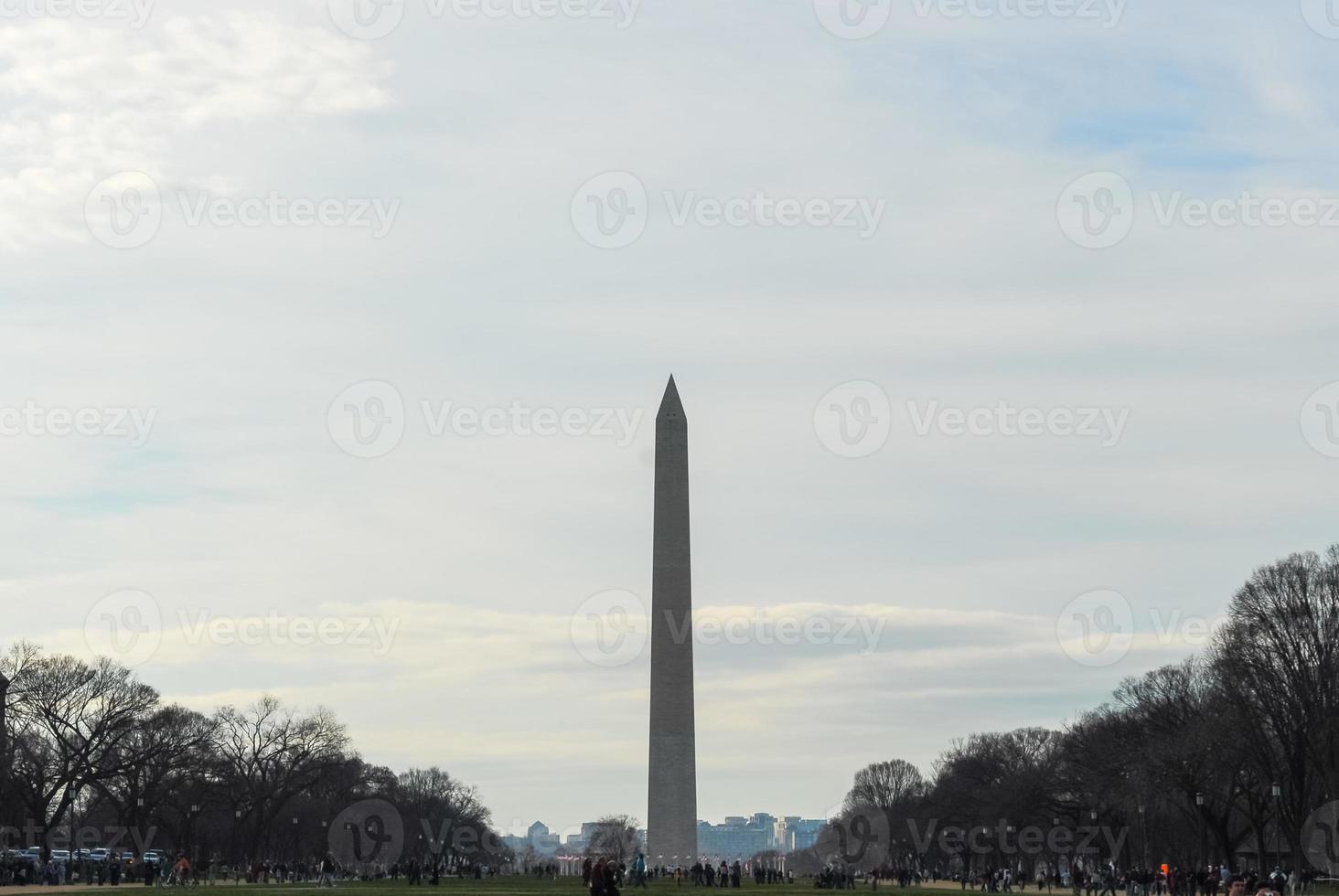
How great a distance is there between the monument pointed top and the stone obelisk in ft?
0.14

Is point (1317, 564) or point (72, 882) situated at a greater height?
point (1317, 564)

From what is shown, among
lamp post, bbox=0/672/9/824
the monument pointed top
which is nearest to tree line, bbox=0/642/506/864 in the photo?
lamp post, bbox=0/672/9/824

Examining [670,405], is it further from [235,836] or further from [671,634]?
[235,836]

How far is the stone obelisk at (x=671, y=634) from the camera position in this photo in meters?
77.4

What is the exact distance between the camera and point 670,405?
7838cm

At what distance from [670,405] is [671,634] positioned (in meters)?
10.3

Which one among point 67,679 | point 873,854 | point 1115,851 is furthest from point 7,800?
point 873,854

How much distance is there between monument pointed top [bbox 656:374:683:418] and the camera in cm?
7812

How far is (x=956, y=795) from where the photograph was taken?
419 ft

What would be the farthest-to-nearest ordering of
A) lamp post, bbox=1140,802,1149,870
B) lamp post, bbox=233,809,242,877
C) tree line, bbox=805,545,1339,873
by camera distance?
lamp post, bbox=233,809,242,877 → lamp post, bbox=1140,802,1149,870 → tree line, bbox=805,545,1339,873

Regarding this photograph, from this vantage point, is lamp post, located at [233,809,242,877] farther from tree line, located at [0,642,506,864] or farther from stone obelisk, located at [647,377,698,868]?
stone obelisk, located at [647,377,698,868]

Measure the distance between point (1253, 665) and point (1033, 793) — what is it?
51031 millimetres

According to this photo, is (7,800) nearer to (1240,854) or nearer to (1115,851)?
(1115,851)

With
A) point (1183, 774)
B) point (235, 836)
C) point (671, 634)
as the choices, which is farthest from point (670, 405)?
point (235, 836)
